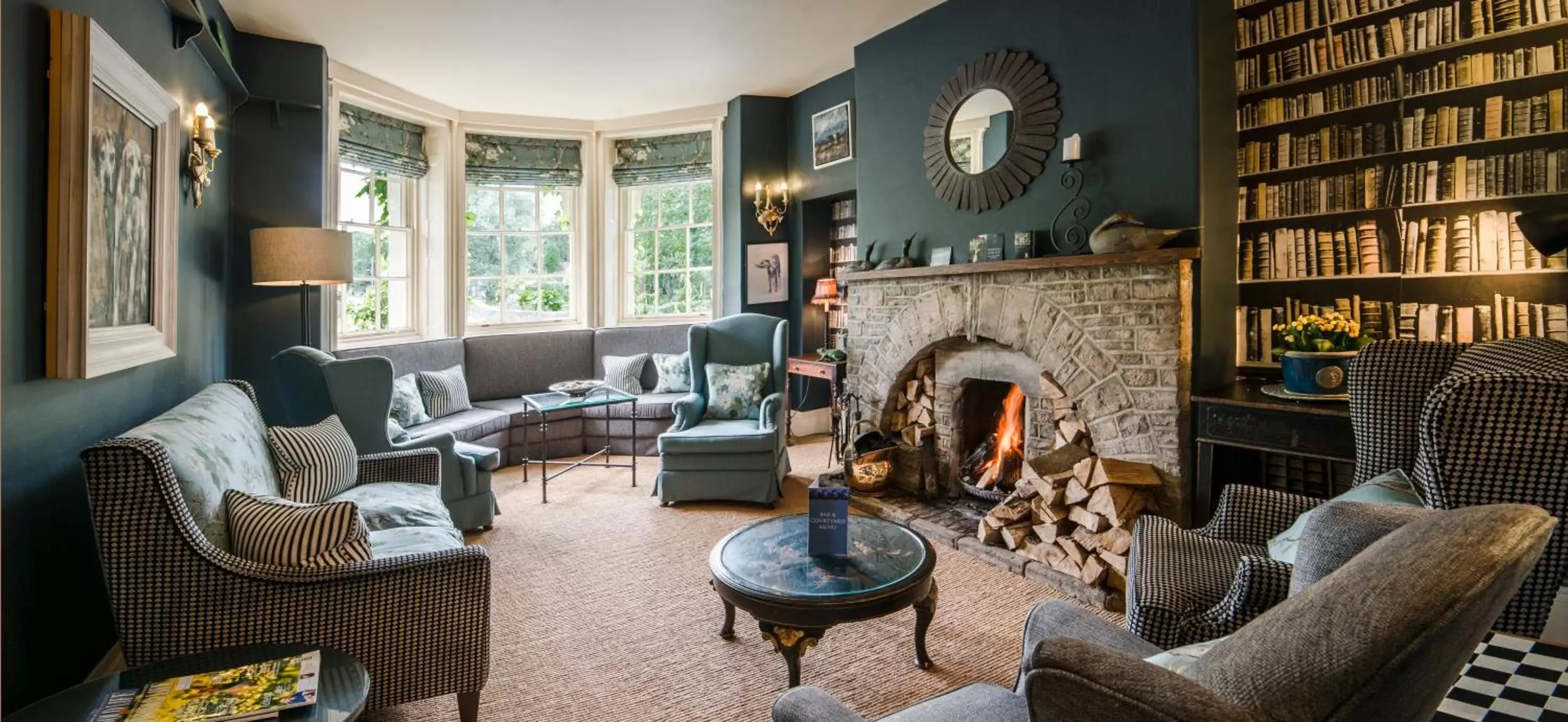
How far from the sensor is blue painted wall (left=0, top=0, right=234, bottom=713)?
1.74 metres

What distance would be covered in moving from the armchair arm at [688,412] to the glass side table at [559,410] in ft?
0.90

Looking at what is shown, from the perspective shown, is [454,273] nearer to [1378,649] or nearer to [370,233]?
[370,233]

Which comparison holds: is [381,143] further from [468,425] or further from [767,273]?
[767,273]

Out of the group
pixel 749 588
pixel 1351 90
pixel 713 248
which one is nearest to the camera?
pixel 749 588

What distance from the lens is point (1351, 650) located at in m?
0.73

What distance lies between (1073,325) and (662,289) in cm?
411

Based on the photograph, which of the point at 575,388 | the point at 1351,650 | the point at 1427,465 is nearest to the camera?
the point at 1351,650

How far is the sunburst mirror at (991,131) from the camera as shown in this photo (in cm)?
356

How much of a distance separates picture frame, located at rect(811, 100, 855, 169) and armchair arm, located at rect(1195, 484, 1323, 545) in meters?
3.79

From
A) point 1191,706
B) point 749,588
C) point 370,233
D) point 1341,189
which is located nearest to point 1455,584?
point 1191,706

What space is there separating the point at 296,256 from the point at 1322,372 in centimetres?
477

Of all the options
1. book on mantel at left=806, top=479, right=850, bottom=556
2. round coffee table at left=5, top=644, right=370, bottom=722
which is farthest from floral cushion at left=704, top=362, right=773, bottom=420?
round coffee table at left=5, top=644, right=370, bottom=722

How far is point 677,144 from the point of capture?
251 inches

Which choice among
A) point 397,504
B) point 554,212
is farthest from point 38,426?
point 554,212
